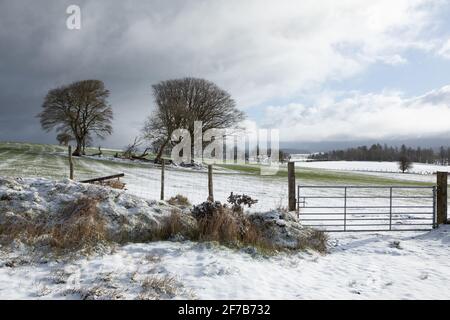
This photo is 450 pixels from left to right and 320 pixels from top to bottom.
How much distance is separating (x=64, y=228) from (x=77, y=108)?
1877 inches

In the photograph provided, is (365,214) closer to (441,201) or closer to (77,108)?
(441,201)

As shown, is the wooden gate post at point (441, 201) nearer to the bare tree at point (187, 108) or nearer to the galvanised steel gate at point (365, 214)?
the galvanised steel gate at point (365, 214)

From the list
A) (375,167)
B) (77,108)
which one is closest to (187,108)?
(77,108)

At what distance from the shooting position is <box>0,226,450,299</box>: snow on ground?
533 centimetres

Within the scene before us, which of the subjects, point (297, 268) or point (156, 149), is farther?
point (156, 149)

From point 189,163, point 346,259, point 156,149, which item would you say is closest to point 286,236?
point 346,259

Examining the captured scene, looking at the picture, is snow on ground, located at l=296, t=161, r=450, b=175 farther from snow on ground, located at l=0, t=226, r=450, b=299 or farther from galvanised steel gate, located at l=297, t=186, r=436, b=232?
snow on ground, located at l=0, t=226, r=450, b=299

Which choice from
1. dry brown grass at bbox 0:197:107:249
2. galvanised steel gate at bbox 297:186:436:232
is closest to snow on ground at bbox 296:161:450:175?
galvanised steel gate at bbox 297:186:436:232

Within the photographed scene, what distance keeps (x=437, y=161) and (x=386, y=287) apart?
721ft

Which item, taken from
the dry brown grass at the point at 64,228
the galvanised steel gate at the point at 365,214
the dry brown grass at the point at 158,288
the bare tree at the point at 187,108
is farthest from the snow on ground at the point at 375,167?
the dry brown grass at the point at 158,288
